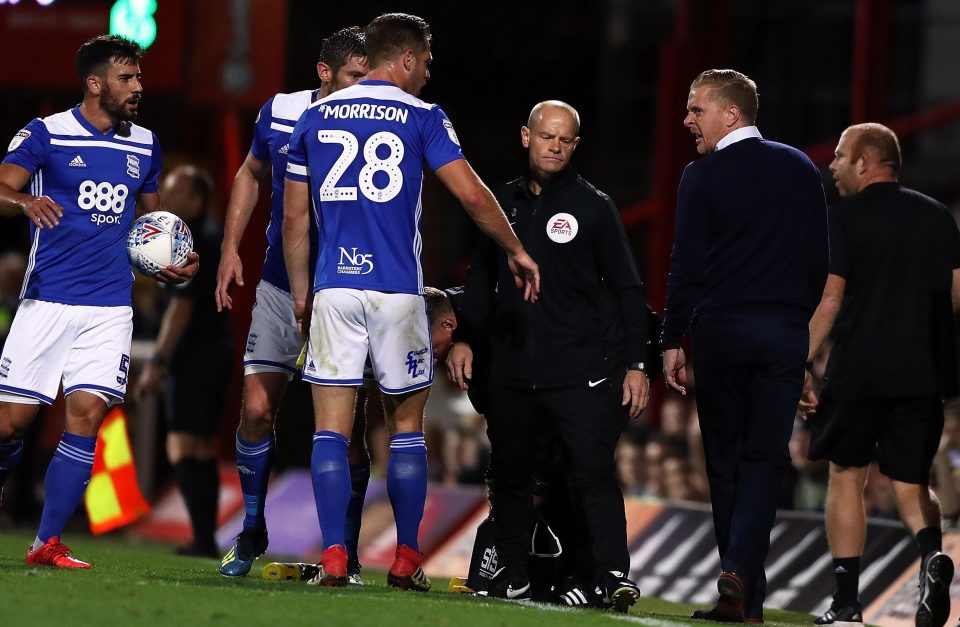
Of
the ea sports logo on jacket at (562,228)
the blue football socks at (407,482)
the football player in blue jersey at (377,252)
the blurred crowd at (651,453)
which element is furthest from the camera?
the blurred crowd at (651,453)

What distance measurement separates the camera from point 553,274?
635 cm

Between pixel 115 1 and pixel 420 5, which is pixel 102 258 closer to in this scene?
pixel 115 1

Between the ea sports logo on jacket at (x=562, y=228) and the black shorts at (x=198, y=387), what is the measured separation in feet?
11.2

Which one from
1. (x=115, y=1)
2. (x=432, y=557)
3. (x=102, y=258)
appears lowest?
(x=432, y=557)

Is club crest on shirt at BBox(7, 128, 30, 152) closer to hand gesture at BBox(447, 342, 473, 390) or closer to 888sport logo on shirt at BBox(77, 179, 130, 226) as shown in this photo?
888sport logo on shirt at BBox(77, 179, 130, 226)

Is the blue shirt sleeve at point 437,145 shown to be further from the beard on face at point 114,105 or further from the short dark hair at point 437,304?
the beard on face at point 114,105

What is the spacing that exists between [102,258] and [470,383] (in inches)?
61.2

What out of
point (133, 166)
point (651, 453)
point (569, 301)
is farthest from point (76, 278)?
point (651, 453)

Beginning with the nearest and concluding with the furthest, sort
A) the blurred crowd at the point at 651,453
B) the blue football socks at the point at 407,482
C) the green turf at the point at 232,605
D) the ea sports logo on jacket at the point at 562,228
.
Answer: the green turf at the point at 232,605
the blue football socks at the point at 407,482
the ea sports logo on jacket at the point at 562,228
the blurred crowd at the point at 651,453

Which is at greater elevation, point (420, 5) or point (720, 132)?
point (420, 5)

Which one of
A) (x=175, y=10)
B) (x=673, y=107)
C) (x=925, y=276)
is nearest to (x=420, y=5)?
(x=673, y=107)

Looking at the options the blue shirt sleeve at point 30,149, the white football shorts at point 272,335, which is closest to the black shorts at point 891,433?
the white football shorts at point 272,335

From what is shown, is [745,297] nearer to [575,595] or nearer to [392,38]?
[575,595]

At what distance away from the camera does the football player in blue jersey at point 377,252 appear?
5855 mm
